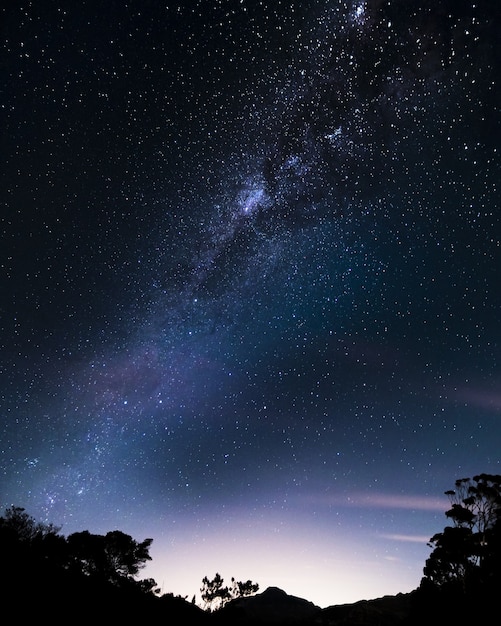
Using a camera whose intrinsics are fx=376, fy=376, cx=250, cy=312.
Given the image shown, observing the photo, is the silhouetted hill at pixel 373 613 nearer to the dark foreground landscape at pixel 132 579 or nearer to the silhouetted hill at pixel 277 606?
the silhouetted hill at pixel 277 606

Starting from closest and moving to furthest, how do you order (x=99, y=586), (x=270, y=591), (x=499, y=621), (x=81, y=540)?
(x=499, y=621)
(x=99, y=586)
(x=81, y=540)
(x=270, y=591)

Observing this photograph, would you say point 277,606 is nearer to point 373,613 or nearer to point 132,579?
point 373,613

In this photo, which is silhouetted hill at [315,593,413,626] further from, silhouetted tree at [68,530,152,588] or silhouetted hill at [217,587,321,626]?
silhouetted tree at [68,530,152,588]

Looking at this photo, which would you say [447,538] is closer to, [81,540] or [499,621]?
[499,621]

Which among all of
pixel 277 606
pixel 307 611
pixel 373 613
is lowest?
pixel 277 606

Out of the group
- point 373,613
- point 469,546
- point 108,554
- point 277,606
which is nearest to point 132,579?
point 108,554

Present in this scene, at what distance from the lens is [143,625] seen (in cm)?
2238

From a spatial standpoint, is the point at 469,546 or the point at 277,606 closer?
the point at 469,546

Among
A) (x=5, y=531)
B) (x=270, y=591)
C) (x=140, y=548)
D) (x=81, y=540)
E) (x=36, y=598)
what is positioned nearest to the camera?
(x=36, y=598)

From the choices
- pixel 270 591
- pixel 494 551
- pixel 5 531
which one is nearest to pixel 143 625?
pixel 5 531

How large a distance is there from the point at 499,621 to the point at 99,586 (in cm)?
2844

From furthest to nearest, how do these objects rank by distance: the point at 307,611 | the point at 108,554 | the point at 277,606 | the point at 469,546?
the point at 277,606, the point at 307,611, the point at 108,554, the point at 469,546

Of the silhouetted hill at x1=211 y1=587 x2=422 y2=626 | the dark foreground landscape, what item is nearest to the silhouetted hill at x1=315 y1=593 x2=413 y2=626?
the silhouetted hill at x1=211 y1=587 x2=422 y2=626

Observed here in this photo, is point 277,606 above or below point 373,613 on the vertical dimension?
below
